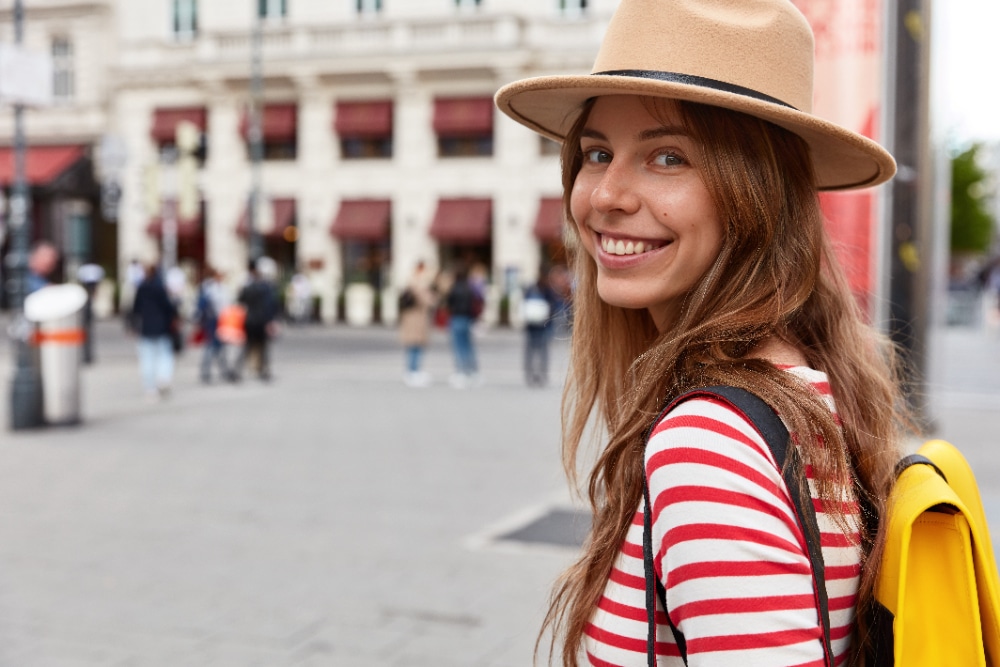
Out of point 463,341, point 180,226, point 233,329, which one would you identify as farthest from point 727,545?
point 180,226

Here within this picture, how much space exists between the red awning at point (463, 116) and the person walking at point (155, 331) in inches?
690

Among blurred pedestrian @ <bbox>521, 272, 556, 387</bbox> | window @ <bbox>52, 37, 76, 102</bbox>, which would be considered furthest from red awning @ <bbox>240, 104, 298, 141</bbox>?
blurred pedestrian @ <bbox>521, 272, 556, 387</bbox>

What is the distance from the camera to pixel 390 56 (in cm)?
2970

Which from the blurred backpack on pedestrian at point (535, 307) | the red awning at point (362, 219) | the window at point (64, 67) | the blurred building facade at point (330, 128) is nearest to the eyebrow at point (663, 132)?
the blurred backpack on pedestrian at point (535, 307)

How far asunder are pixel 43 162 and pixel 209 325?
68.0 feet

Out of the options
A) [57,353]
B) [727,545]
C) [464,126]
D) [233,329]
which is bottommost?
[233,329]

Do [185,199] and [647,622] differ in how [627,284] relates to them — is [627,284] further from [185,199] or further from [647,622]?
[185,199]

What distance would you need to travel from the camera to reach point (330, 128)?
30844 millimetres

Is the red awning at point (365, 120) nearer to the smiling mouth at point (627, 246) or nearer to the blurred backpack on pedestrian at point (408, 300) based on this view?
the blurred backpack on pedestrian at point (408, 300)

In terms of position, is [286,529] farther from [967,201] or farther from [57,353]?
[967,201]

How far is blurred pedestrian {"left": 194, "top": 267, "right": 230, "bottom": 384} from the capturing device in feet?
48.6

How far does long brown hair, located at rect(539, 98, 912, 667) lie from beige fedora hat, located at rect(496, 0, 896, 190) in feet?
0.17

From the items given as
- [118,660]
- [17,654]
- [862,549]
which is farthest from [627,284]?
[17,654]

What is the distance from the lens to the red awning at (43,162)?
3164cm
